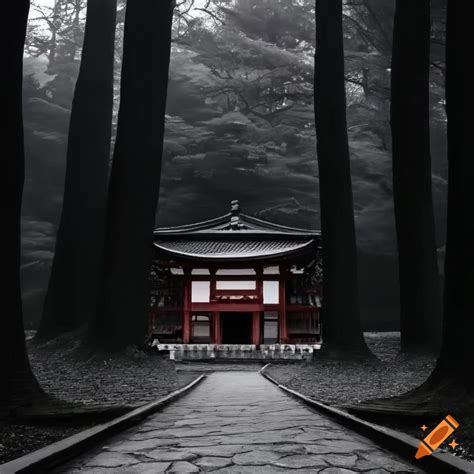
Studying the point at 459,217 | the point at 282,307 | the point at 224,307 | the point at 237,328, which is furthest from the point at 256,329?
the point at 459,217

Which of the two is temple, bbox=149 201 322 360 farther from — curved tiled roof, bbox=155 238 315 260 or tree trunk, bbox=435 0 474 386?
tree trunk, bbox=435 0 474 386

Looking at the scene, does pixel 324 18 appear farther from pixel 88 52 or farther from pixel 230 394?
pixel 230 394

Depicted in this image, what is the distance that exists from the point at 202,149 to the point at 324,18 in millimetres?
21427

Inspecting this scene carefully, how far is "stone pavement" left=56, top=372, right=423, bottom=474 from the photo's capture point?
4.17 metres

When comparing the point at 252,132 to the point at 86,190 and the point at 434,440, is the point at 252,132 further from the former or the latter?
the point at 434,440

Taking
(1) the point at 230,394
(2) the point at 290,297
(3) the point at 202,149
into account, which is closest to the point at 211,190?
(3) the point at 202,149

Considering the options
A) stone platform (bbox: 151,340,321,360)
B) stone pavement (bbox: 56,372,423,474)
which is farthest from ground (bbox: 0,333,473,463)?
stone platform (bbox: 151,340,321,360)

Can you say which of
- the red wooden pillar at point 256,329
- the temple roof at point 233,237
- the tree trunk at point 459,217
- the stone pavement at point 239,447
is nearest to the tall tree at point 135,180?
the stone pavement at point 239,447

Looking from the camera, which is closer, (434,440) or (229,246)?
(434,440)

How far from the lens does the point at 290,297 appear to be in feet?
79.3

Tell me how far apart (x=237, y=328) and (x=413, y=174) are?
13291 mm

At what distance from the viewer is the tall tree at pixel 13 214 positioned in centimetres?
631

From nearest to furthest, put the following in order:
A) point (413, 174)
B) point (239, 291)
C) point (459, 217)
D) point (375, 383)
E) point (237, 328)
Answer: point (459, 217) < point (375, 383) < point (413, 174) < point (239, 291) < point (237, 328)

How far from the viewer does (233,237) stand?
87.6ft
